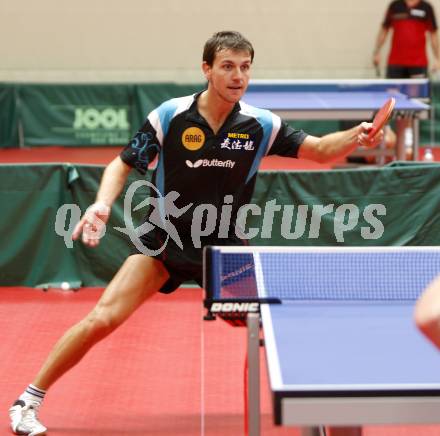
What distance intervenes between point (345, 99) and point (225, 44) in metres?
5.87

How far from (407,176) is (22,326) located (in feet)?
9.70

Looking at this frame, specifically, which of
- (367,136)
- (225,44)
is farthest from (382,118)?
(225,44)

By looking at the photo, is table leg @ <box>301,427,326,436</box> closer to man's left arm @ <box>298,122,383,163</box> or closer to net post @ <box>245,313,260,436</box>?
net post @ <box>245,313,260,436</box>

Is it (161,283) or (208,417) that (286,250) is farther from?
(208,417)

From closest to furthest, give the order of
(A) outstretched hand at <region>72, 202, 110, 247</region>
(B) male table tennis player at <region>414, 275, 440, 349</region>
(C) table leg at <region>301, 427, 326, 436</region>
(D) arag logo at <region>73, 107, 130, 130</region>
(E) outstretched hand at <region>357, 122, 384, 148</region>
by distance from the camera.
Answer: (B) male table tennis player at <region>414, 275, 440, 349</region>, (C) table leg at <region>301, 427, 326, 436</region>, (A) outstretched hand at <region>72, 202, 110, 247</region>, (E) outstretched hand at <region>357, 122, 384, 148</region>, (D) arag logo at <region>73, 107, 130, 130</region>

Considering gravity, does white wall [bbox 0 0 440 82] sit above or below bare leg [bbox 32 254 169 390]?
above

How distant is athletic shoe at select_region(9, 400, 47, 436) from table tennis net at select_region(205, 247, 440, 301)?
121 centimetres

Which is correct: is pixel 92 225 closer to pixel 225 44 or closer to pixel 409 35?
pixel 225 44

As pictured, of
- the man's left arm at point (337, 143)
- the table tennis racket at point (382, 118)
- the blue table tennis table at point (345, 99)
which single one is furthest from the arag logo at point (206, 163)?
the blue table tennis table at point (345, 99)

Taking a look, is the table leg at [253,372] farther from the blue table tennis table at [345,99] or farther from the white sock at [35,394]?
the blue table tennis table at [345,99]

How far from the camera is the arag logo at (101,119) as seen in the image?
12.8m

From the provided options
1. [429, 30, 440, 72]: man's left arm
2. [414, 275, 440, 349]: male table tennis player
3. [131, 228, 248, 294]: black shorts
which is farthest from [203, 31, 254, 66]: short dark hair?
[429, 30, 440, 72]: man's left arm

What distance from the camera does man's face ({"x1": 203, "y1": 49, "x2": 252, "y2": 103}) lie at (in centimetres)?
403

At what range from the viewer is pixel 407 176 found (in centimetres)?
673
